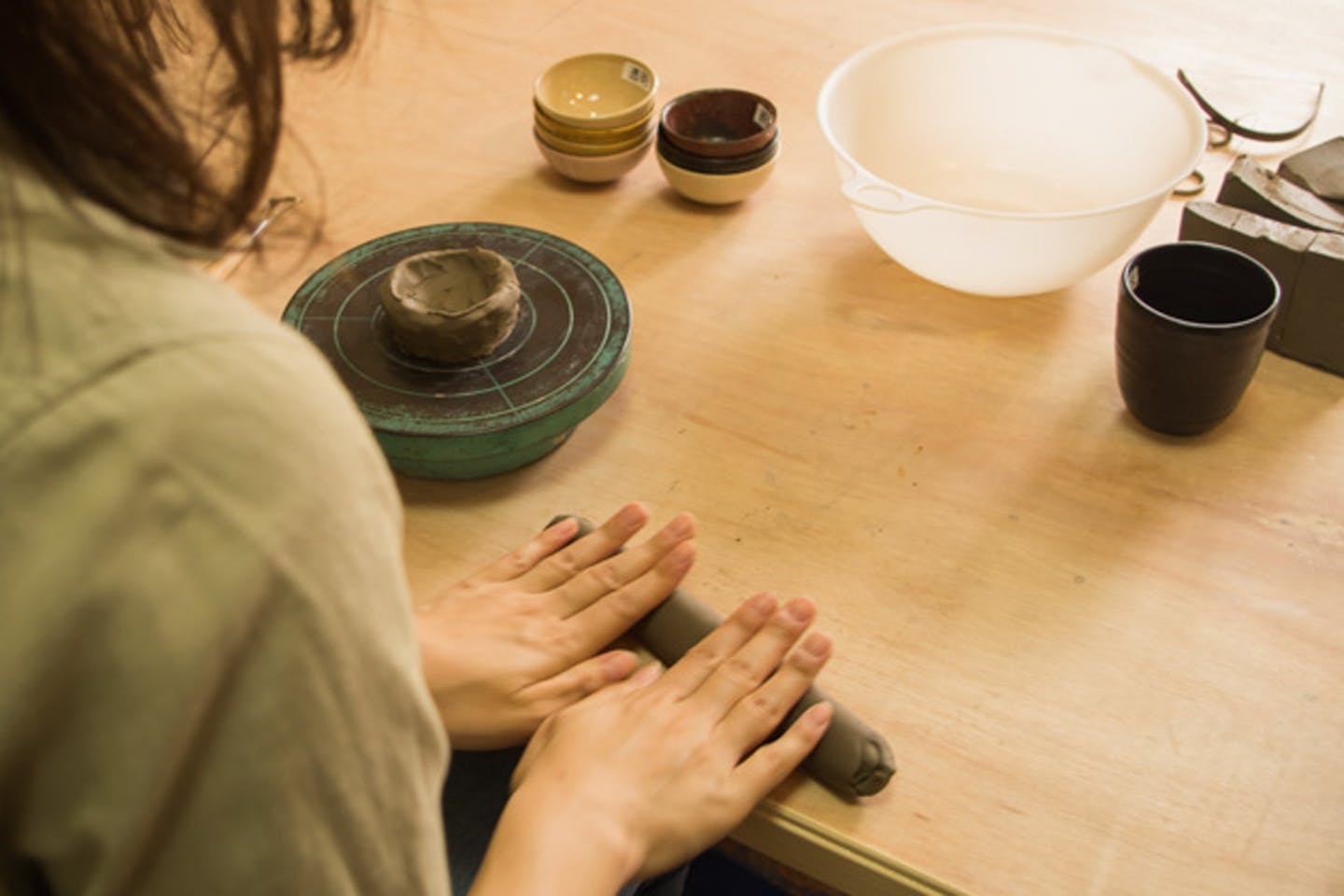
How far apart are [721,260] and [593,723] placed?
0.60 meters

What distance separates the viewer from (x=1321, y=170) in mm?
1220

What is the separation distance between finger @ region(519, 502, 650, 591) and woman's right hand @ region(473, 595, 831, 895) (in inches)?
4.2

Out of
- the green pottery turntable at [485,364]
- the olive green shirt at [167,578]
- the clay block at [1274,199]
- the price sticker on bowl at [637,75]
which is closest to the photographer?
the olive green shirt at [167,578]

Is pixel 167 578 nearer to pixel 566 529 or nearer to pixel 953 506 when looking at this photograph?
pixel 566 529

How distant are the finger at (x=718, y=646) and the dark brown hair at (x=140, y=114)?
1.69 feet

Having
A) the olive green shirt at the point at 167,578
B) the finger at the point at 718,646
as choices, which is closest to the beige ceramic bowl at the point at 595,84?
the finger at the point at 718,646

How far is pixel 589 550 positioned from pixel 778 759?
9.9 inches

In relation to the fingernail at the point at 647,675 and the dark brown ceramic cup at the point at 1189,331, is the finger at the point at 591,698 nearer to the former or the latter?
the fingernail at the point at 647,675

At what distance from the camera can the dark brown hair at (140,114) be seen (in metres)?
0.42

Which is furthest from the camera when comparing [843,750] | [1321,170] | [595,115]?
[595,115]

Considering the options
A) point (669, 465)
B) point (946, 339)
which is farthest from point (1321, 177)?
point (669, 465)

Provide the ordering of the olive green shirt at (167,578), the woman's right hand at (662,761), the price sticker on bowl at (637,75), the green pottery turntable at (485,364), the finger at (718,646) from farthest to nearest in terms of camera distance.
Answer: the price sticker on bowl at (637,75) < the green pottery turntable at (485,364) < the finger at (718,646) < the woman's right hand at (662,761) < the olive green shirt at (167,578)

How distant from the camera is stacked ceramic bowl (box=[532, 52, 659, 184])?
4.50 feet

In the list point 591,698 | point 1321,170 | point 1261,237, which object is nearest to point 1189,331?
point 1261,237
